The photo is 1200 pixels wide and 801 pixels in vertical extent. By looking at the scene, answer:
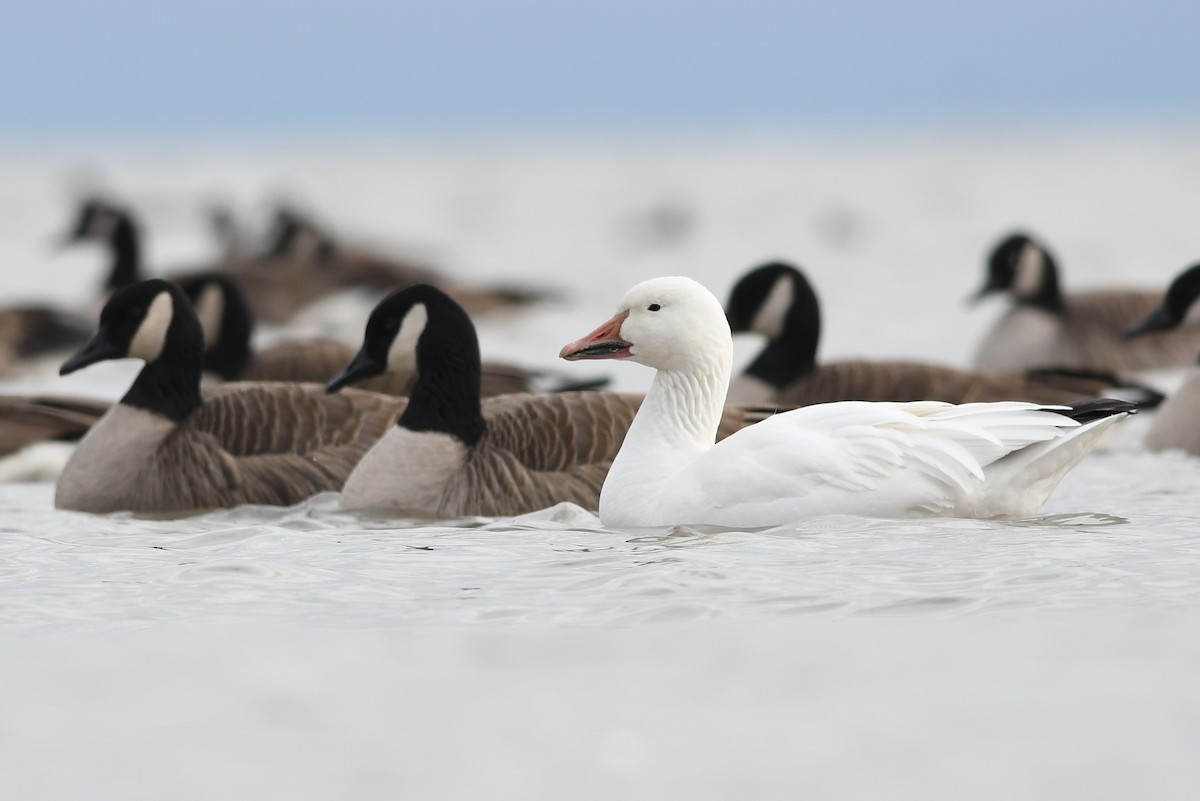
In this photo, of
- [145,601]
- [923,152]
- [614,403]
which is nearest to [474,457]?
[614,403]

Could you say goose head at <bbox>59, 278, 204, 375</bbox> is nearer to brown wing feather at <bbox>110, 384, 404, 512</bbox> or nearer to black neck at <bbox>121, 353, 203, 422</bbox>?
black neck at <bbox>121, 353, 203, 422</bbox>

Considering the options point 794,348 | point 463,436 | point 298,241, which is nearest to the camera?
point 463,436

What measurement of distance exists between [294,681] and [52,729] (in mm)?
673

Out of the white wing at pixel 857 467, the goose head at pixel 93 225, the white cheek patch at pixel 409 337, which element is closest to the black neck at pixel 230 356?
the white cheek patch at pixel 409 337

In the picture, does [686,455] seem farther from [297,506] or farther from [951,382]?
[951,382]

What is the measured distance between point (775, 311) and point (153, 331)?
4198 millimetres

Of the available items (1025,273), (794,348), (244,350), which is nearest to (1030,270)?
(1025,273)

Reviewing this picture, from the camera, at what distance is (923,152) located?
7312 centimetres

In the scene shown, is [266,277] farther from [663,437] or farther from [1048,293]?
[663,437]

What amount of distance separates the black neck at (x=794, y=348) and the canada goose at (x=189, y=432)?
308cm

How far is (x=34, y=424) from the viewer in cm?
1099

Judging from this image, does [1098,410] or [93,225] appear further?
[93,225]

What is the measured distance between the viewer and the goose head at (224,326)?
12531 millimetres

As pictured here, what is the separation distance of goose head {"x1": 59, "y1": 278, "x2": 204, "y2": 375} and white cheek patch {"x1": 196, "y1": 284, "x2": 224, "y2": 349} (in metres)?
2.61
